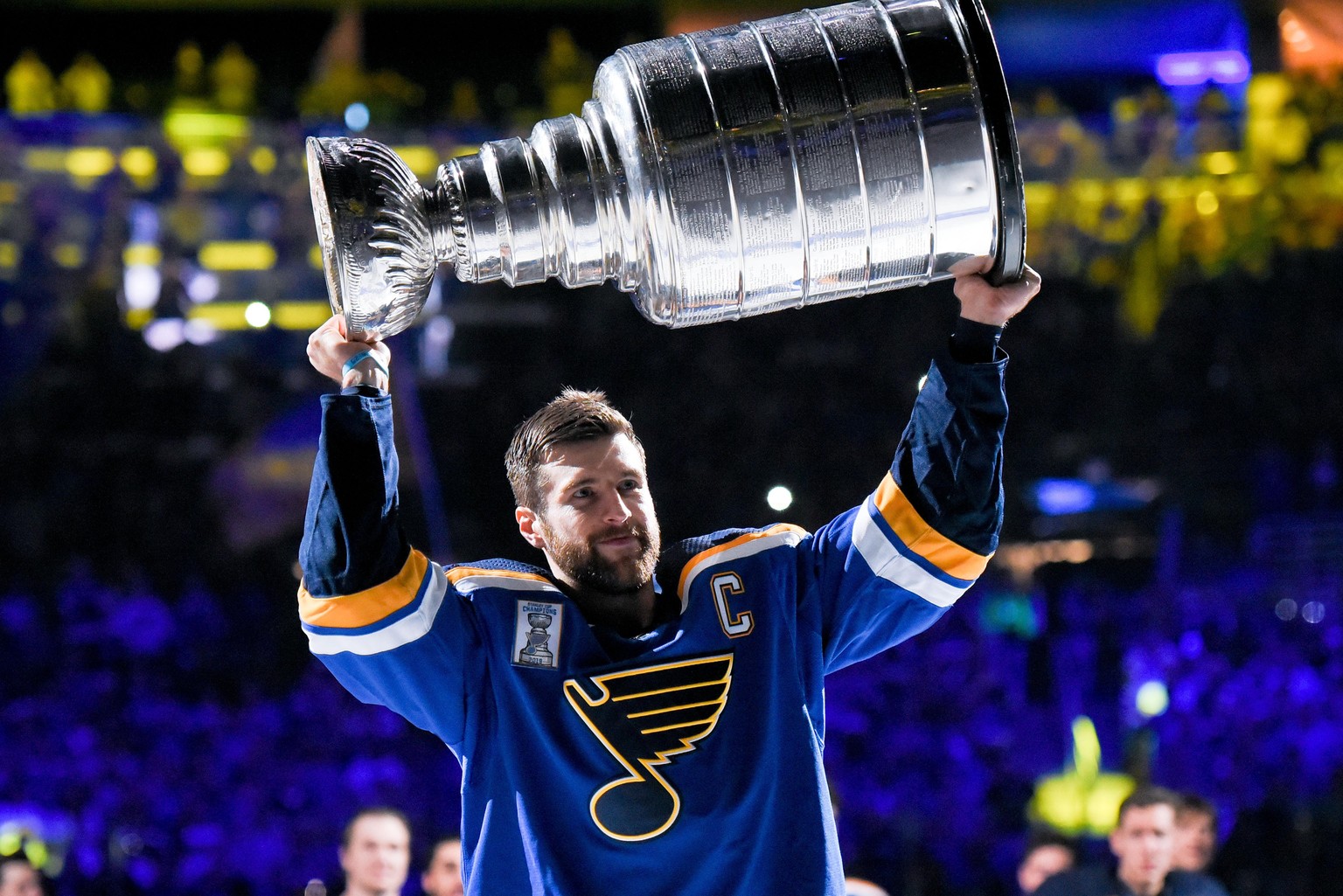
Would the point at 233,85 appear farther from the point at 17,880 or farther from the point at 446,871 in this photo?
the point at 446,871

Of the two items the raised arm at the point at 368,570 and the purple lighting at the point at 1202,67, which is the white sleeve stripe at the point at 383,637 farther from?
the purple lighting at the point at 1202,67

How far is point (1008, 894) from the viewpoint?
16.7 ft

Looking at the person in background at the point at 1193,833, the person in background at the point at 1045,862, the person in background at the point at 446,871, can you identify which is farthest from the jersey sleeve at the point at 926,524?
the person in background at the point at 1045,862

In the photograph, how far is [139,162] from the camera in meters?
5.95

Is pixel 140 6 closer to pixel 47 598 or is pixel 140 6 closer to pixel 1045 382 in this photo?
pixel 47 598

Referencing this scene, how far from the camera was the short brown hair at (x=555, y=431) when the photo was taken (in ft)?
5.20

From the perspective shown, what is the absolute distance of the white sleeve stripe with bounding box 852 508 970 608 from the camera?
1.48 metres

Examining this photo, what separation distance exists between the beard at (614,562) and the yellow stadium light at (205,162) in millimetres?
5026

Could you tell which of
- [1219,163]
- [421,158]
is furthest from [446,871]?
[1219,163]

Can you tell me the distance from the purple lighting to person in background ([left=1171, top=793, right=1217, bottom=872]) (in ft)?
14.8

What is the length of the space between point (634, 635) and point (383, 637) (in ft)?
1.02

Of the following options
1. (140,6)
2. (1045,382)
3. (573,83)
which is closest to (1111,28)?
(1045,382)

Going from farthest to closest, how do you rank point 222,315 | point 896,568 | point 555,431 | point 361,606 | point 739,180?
point 222,315
point 555,431
point 896,568
point 361,606
point 739,180

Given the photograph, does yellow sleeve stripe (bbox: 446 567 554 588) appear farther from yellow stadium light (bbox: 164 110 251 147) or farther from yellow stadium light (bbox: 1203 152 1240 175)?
yellow stadium light (bbox: 1203 152 1240 175)
